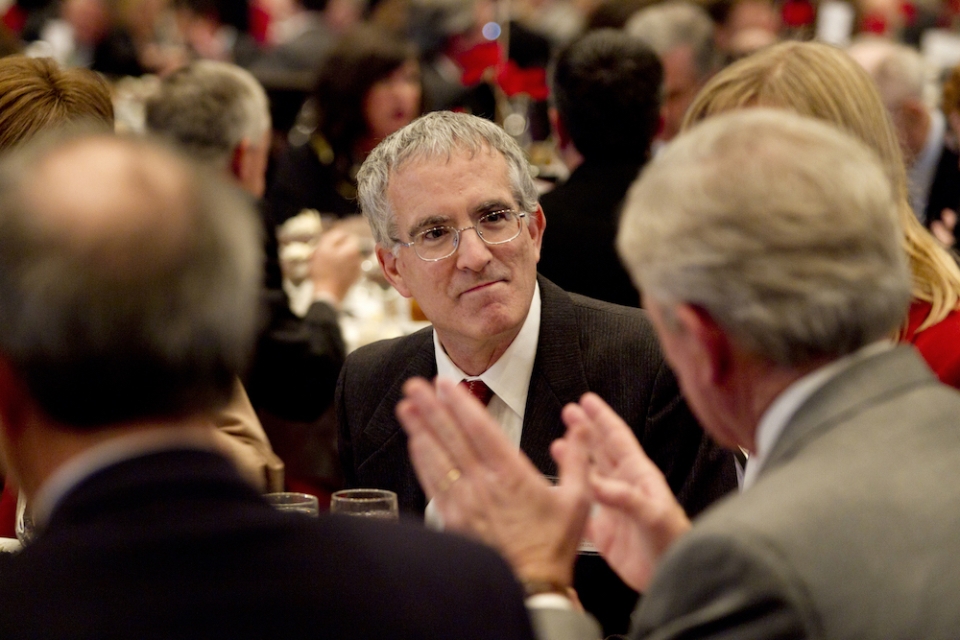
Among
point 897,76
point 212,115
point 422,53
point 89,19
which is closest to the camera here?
point 212,115

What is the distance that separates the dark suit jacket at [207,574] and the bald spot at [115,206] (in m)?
0.19

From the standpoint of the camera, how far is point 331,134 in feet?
18.3

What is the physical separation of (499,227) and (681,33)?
3.90m

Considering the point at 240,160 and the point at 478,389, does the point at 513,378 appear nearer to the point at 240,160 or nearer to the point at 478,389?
the point at 478,389

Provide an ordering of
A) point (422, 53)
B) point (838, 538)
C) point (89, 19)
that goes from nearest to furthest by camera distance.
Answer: point (838, 538) < point (89, 19) < point (422, 53)

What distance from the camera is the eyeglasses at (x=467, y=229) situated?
2.46 metres

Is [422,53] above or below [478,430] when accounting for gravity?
below

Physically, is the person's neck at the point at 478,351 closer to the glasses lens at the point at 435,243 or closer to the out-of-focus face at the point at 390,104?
the glasses lens at the point at 435,243

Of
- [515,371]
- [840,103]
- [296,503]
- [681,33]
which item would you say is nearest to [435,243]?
[515,371]

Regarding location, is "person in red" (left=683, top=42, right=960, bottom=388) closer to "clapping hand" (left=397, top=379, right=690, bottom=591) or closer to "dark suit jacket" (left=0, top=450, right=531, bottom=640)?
"clapping hand" (left=397, top=379, right=690, bottom=591)

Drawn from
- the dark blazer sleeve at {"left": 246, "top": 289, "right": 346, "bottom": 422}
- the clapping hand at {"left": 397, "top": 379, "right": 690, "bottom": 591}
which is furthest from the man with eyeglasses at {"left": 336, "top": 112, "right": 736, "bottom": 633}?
the dark blazer sleeve at {"left": 246, "top": 289, "right": 346, "bottom": 422}

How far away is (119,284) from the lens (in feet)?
3.51

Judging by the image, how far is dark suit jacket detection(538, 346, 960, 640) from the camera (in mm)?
1239

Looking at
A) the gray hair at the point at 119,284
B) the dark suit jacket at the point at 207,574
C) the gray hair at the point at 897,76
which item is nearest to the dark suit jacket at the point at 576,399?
the dark suit jacket at the point at 207,574
